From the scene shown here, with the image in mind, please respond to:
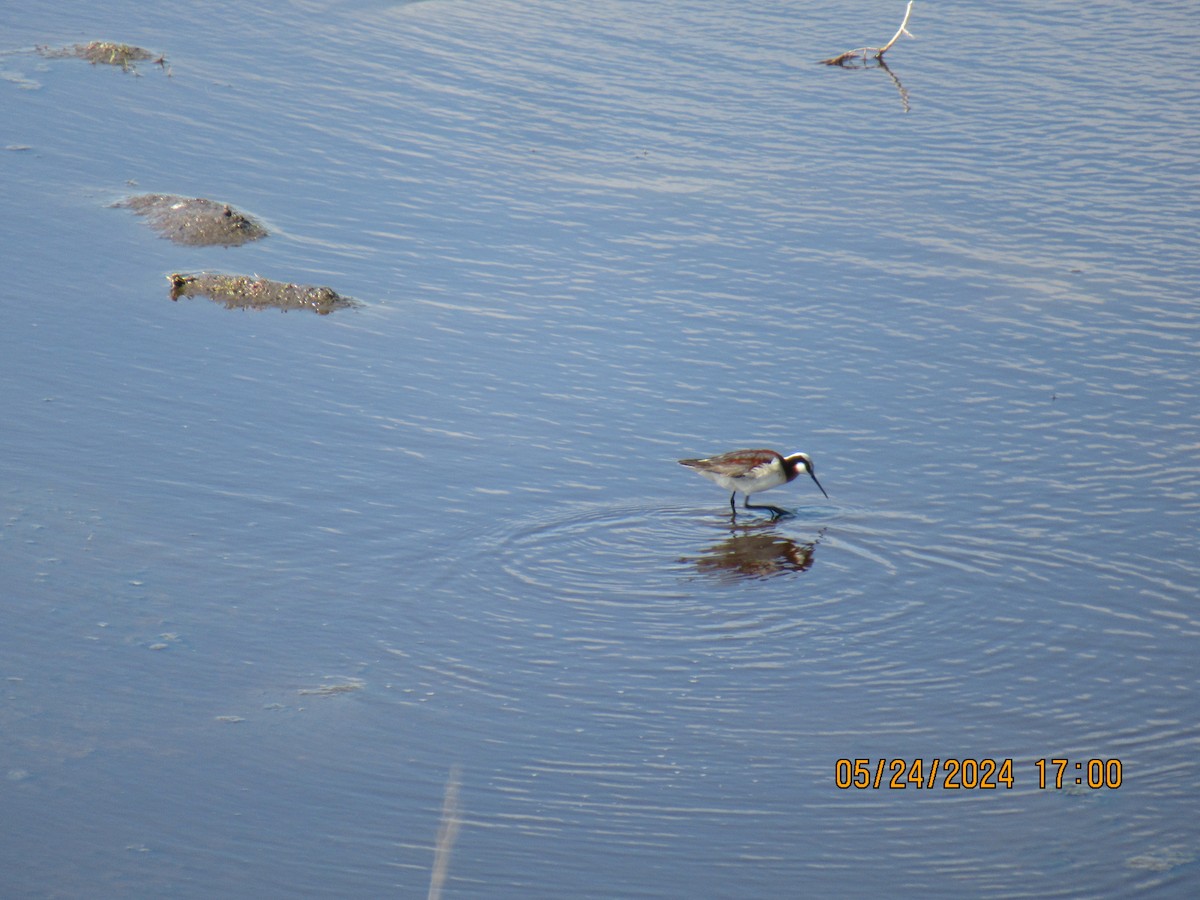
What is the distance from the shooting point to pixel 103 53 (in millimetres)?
24875

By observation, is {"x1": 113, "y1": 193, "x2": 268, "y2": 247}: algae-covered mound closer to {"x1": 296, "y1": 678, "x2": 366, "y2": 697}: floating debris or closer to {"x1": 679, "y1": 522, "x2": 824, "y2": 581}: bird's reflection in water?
{"x1": 679, "y1": 522, "x2": 824, "y2": 581}: bird's reflection in water

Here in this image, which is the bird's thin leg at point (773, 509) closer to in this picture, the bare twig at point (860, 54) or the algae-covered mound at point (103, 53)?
the bare twig at point (860, 54)

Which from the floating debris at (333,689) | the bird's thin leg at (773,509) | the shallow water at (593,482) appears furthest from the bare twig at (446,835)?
the bird's thin leg at (773,509)

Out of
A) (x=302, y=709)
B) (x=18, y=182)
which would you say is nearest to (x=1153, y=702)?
(x=302, y=709)

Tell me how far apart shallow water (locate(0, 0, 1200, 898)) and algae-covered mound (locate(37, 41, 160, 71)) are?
401mm

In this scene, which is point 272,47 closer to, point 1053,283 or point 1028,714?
point 1053,283

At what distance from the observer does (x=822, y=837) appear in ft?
31.0

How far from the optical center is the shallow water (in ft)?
31.3

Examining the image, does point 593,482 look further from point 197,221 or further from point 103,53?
point 103,53

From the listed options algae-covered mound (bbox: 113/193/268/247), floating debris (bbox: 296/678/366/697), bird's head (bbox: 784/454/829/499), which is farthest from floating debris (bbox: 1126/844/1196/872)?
algae-covered mound (bbox: 113/193/268/247)

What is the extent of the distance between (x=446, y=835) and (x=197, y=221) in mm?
12137

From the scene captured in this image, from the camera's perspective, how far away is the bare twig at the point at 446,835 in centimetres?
873

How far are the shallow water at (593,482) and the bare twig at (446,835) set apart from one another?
8cm

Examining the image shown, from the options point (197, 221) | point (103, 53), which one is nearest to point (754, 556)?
point (197, 221)
